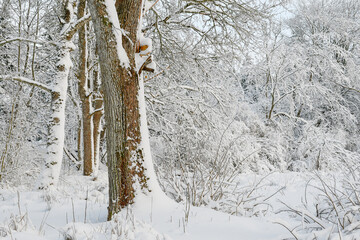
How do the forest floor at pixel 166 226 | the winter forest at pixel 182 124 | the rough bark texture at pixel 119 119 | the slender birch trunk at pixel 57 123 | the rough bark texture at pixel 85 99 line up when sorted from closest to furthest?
the forest floor at pixel 166 226
the winter forest at pixel 182 124
the rough bark texture at pixel 119 119
the slender birch trunk at pixel 57 123
the rough bark texture at pixel 85 99

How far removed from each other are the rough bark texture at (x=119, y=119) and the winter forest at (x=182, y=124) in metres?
0.01

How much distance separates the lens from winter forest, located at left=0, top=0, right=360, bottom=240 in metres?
2.33

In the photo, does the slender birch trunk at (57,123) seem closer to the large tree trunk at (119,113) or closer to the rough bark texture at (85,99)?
the rough bark texture at (85,99)

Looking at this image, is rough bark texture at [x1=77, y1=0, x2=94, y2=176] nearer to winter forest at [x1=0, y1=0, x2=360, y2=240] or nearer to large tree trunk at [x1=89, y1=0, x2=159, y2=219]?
winter forest at [x1=0, y1=0, x2=360, y2=240]

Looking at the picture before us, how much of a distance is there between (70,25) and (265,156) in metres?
7.61

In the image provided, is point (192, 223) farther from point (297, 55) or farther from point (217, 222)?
point (297, 55)

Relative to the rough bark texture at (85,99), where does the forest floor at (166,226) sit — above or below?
below

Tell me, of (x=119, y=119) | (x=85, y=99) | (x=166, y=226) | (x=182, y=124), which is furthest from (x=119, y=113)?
(x=85, y=99)

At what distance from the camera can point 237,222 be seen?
2262 mm

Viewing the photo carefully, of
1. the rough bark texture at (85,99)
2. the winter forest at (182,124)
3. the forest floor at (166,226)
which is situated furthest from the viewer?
the rough bark texture at (85,99)

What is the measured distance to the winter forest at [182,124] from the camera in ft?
7.63

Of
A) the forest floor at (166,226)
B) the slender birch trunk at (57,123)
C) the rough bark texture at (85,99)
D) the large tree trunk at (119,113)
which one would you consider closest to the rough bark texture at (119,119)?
the large tree trunk at (119,113)

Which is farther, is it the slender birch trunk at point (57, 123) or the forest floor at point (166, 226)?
the slender birch trunk at point (57, 123)

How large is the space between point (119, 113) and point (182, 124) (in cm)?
511
